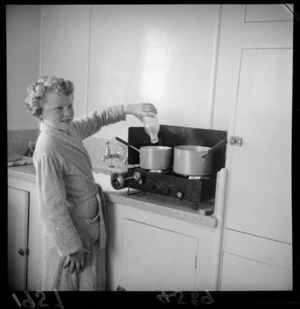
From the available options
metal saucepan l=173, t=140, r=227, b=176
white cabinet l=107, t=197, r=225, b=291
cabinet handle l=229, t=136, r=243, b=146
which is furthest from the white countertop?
cabinet handle l=229, t=136, r=243, b=146

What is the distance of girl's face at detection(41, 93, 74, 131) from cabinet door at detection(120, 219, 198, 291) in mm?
407

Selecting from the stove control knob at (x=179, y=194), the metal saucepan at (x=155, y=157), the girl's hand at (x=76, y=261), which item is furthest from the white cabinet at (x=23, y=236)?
the stove control knob at (x=179, y=194)

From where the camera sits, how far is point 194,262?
48.5 inches

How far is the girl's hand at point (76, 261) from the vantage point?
1.15m

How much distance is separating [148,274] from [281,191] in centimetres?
54

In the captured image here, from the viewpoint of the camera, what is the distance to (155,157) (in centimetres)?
124

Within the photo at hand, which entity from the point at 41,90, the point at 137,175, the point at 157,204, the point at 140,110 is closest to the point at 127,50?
the point at 140,110

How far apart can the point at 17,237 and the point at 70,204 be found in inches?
9.8

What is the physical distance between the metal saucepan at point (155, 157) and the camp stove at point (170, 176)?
0.01 meters

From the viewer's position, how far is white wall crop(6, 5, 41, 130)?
3.63 ft

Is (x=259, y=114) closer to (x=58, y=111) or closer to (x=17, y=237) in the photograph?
(x=58, y=111)

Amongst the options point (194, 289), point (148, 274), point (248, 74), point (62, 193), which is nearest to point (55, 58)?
point (62, 193)

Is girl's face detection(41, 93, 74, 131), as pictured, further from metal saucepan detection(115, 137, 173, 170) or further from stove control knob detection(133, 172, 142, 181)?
stove control knob detection(133, 172, 142, 181)
